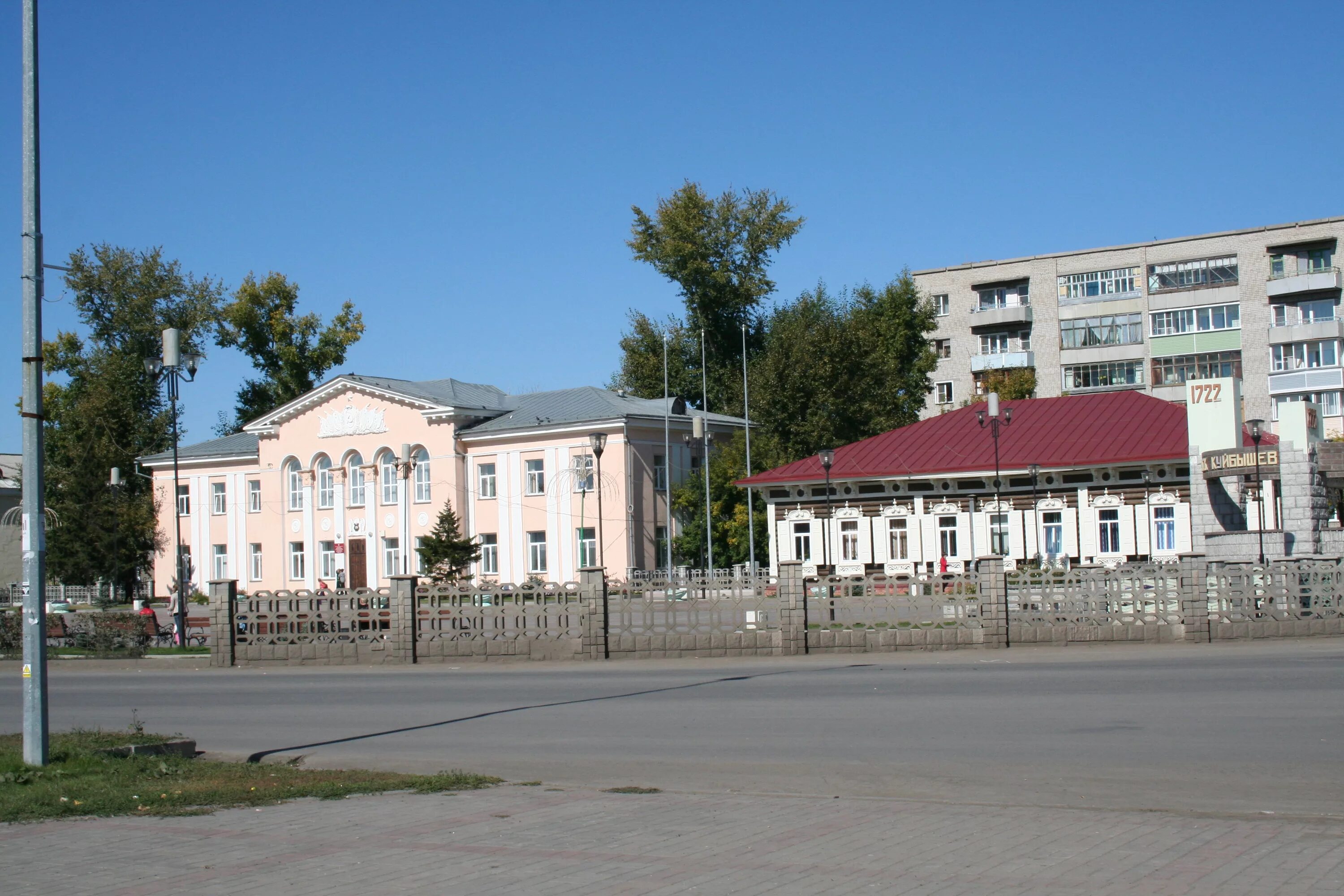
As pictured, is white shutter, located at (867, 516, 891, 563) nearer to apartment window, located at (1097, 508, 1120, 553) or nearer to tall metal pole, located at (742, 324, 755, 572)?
tall metal pole, located at (742, 324, 755, 572)

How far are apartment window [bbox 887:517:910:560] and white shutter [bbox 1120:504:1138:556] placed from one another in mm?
7566

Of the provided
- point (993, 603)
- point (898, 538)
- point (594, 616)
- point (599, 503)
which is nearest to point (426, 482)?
point (599, 503)

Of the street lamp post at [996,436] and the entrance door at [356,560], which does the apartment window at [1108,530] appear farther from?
the entrance door at [356,560]

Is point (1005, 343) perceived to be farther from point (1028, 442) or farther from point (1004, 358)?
point (1028, 442)

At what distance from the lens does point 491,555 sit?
2152 inches

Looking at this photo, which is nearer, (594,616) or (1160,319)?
(594,616)

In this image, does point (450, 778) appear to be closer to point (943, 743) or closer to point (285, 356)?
point (943, 743)

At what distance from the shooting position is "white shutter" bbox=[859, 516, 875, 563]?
155 feet

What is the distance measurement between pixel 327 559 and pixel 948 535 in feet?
97.2

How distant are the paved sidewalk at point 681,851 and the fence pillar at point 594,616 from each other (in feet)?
53.4

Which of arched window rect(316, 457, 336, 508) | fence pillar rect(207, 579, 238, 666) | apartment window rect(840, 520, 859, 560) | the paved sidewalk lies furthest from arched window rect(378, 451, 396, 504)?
the paved sidewalk

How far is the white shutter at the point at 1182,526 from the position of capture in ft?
138

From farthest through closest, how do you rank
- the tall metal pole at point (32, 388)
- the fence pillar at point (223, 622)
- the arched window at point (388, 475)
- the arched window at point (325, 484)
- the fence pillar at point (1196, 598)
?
1. the arched window at point (325, 484)
2. the arched window at point (388, 475)
3. the fence pillar at point (223, 622)
4. the fence pillar at point (1196, 598)
5. the tall metal pole at point (32, 388)

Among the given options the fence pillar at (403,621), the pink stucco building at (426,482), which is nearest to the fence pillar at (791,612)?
the fence pillar at (403,621)
